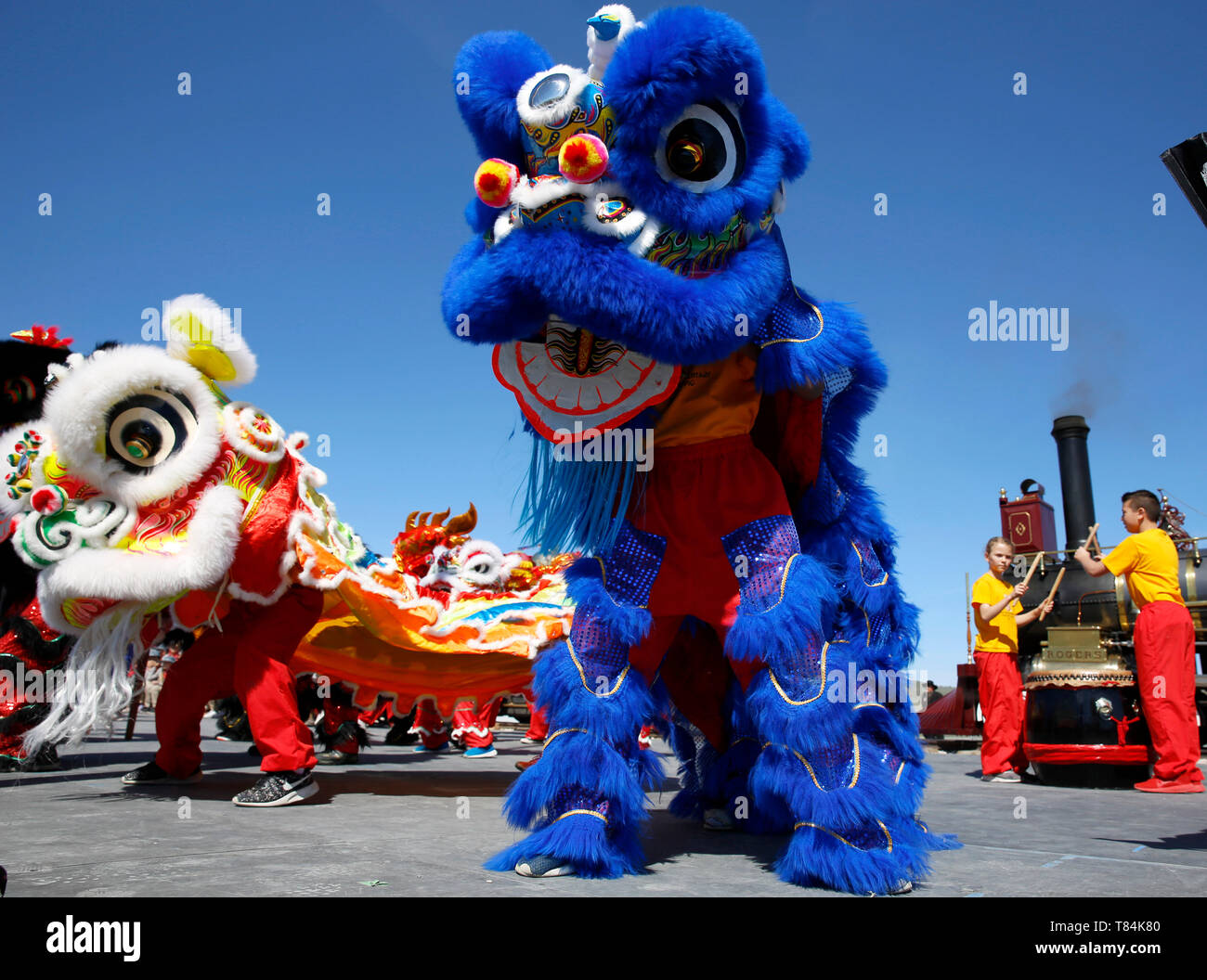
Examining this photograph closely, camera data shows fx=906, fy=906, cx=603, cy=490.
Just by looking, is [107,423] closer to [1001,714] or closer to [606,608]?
[606,608]

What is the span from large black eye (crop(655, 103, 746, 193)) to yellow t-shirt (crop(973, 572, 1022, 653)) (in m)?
4.01

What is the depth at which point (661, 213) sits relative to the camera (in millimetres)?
2385

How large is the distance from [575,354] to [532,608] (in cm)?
230

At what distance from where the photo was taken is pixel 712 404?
2701 millimetres

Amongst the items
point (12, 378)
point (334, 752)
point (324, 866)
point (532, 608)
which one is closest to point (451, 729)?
point (334, 752)

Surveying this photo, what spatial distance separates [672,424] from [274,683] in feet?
6.96

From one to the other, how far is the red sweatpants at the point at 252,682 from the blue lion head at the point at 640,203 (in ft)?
6.65

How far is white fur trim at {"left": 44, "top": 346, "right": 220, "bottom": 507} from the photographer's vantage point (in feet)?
12.0

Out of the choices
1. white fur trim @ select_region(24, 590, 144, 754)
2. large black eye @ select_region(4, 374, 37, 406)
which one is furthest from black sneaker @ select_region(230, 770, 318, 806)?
large black eye @ select_region(4, 374, 37, 406)

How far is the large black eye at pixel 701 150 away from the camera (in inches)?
96.8

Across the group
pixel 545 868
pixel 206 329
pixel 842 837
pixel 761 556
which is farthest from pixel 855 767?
pixel 206 329

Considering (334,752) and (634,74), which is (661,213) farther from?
(334,752)

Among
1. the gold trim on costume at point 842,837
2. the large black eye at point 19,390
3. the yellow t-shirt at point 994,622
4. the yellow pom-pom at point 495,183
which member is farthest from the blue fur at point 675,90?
the yellow t-shirt at point 994,622

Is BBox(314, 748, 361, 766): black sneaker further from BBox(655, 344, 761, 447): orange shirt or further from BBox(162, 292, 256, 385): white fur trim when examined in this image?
BBox(655, 344, 761, 447): orange shirt
